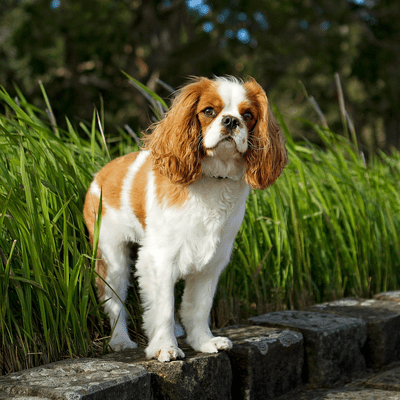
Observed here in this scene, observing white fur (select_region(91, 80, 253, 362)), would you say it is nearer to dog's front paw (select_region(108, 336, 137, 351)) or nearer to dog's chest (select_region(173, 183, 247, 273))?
dog's chest (select_region(173, 183, 247, 273))

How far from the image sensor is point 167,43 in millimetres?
15648

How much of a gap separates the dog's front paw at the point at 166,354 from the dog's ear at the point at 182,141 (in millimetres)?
729

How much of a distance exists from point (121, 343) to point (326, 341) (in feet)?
3.48

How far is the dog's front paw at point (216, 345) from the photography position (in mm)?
2309

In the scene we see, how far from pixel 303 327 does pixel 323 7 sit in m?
15.1

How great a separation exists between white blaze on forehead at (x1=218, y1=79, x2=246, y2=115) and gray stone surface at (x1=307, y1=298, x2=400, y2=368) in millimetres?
1450

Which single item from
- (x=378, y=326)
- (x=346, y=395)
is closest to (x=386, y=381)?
(x=346, y=395)

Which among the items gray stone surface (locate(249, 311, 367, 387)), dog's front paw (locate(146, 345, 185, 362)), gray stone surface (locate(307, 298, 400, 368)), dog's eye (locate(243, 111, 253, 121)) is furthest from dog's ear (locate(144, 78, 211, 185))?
gray stone surface (locate(307, 298, 400, 368))

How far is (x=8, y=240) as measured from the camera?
Result: 2363 mm

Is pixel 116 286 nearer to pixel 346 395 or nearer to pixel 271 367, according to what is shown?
pixel 271 367

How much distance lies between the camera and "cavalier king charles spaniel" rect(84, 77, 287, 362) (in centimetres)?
228

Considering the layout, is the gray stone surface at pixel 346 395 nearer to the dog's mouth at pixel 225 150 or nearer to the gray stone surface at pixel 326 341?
the gray stone surface at pixel 326 341

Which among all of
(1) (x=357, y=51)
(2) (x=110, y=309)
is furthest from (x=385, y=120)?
(2) (x=110, y=309)

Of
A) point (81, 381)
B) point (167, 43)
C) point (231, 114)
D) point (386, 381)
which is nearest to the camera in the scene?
point (81, 381)
